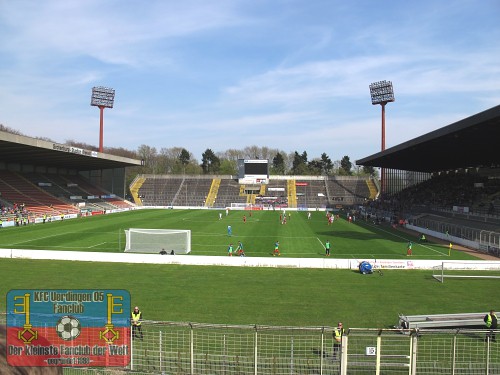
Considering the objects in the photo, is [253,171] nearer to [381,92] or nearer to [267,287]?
[381,92]

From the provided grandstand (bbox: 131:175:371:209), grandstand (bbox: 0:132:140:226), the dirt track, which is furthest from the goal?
grandstand (bbox: 131:175:371:209)

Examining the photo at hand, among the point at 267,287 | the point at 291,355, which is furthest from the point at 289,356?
the point at 267,287

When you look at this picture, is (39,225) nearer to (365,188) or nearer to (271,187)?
(271,187)

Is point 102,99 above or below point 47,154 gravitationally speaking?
above

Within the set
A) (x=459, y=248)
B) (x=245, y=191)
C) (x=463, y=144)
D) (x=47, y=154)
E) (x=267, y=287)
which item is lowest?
(x=267, y=287)

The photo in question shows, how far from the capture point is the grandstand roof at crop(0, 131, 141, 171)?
44.8m

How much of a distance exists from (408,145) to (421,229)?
32.7 feet

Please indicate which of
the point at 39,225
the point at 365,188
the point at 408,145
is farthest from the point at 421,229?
the point at 365,188

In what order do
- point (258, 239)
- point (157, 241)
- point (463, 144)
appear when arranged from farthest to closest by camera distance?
point (463, 144), point (258, 239), point (157, 241)

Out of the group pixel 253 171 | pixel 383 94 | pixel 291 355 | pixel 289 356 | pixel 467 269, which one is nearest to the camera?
pixel 291 355

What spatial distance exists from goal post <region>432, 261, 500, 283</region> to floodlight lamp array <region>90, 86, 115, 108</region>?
7861cm

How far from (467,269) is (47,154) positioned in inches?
2088

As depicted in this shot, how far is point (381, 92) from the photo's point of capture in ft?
277

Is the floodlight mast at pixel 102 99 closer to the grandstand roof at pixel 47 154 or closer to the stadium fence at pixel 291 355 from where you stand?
the grandstand roof at pixel 47 154
